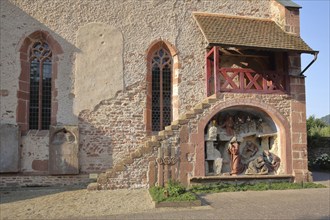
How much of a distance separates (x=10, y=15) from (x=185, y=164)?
298 inches

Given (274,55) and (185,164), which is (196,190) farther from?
(274,55)

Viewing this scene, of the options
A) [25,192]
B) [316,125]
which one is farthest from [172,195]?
[316,125]

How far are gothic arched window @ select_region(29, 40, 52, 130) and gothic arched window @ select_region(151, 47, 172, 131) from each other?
11.8 feet

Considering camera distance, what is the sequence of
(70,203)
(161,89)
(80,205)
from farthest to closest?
(161,89) < (70,203) < (80,205)

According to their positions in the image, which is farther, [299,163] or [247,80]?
[247,80]

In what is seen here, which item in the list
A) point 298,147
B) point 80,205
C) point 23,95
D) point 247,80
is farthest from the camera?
point 247,80

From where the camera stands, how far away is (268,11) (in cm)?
1388

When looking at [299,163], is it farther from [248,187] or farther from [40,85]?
[40,85]

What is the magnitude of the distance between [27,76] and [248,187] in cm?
804

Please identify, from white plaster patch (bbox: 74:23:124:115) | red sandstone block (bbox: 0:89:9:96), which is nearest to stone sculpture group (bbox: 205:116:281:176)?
white plaster patch (bbox: 74:23:124:115)

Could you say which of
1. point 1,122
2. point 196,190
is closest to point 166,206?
point 196,190

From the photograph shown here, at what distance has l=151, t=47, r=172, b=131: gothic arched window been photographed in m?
12.9

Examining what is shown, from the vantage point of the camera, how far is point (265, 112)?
1191cm

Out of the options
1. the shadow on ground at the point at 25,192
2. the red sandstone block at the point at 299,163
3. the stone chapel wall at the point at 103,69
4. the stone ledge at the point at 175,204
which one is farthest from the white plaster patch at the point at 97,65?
the red sandstone block at the point at 299,163
